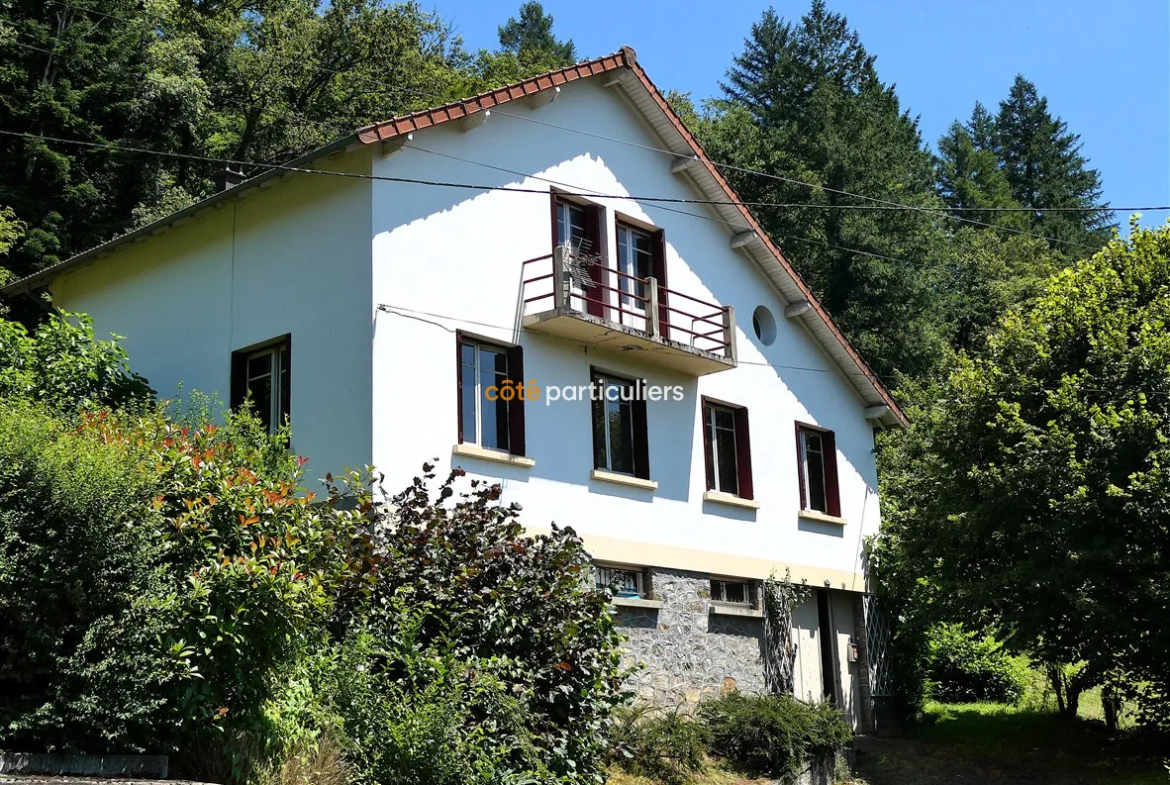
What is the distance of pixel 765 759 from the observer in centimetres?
1672

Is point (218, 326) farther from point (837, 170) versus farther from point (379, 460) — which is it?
point (837, 170)

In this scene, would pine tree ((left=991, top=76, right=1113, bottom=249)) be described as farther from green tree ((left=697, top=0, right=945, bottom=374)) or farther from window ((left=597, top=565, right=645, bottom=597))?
window ((left=597, top=565, right=645, bottom=597))

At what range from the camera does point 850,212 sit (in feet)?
132

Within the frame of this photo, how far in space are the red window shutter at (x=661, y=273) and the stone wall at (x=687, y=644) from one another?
3772 millimetres

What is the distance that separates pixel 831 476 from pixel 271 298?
11284mm

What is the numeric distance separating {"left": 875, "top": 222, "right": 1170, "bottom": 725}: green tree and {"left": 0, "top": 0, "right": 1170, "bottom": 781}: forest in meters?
0.04

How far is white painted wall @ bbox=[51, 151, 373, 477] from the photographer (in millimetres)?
15883

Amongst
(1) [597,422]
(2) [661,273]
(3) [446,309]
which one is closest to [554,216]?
(2) [661,273]

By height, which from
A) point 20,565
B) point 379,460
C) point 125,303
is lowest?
point 20,565

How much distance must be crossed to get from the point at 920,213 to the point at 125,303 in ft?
95.0

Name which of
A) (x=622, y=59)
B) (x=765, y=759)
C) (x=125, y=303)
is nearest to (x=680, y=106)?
(x=622, y=59)

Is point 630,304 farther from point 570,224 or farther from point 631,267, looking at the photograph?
point 570,224

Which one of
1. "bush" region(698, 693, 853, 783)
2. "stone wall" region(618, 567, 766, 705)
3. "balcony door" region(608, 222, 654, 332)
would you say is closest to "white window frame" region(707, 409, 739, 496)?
"stone wall" region(618, 567, 766, 705)

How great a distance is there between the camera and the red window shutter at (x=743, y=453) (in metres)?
21.3
